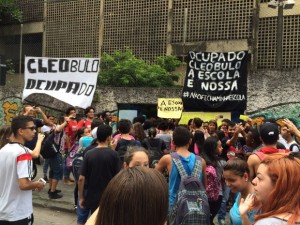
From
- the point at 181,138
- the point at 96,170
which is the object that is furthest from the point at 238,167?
the point at 96,170

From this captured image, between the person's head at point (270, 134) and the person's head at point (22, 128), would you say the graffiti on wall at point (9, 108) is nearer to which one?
the person's head at point (22, 128)

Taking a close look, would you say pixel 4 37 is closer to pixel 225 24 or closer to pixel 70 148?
pixel 225 24

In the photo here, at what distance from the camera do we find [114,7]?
2244 cm

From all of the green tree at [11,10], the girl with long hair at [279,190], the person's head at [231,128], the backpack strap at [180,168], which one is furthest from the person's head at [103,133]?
the green tree at [11,10]

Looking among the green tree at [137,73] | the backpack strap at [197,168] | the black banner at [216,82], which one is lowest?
the backpack strap at [197,168]

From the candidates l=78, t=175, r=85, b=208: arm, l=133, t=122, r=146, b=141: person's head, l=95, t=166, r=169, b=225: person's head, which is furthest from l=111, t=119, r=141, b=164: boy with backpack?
l=95, t=166, r=169, b=225: person's head

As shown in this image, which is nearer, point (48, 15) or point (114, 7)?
point (114, 7)

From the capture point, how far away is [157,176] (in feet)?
5.71

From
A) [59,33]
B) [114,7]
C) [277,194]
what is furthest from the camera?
[59,33]

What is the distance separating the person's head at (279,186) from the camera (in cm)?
206

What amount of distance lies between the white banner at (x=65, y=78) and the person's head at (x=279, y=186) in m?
9.99

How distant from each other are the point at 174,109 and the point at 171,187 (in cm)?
712

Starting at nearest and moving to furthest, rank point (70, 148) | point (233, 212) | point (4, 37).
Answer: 1. point (233, 212)
2. point (70, 148)
3. point (4, 37)

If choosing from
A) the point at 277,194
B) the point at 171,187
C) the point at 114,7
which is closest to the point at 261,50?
the point at 114,7
